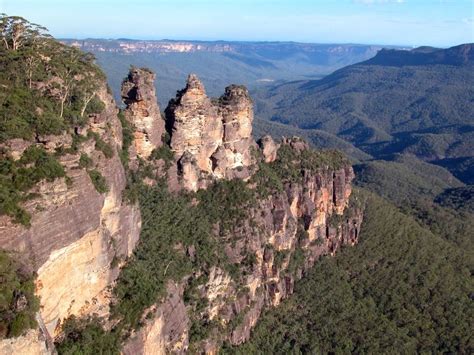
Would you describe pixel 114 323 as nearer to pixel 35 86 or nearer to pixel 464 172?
pixel 35 86

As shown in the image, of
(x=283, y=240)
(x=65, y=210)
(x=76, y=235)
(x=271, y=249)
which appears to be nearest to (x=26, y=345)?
(x=76, y=235)

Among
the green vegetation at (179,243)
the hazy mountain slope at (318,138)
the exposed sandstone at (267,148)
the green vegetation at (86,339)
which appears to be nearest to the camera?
the green vegetation at (86,339)

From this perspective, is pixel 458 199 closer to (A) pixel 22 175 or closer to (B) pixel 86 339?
(B) pixel 86 339

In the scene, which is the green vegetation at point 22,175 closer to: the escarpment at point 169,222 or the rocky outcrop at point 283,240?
the escarpment at point 169,222

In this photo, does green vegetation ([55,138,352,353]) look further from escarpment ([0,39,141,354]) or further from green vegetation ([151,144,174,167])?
escarpment ([0,39,141,354])

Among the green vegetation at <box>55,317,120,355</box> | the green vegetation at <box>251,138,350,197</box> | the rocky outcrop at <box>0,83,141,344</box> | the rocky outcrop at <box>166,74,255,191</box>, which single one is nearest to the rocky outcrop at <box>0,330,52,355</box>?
the rocky outcrop at <box>0,83,141,344</box>

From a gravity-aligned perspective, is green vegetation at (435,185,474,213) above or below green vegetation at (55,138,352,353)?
below

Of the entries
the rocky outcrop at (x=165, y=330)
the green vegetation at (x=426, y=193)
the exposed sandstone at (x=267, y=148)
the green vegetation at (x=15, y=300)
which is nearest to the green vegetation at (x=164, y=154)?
the rocky outcrop at (x=165, y=330)
